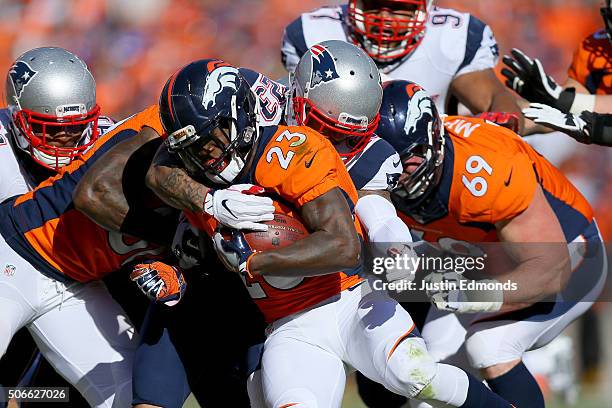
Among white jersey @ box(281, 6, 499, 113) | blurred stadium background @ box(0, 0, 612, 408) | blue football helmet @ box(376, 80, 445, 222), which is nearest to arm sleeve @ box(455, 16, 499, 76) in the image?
white jersey @ box(281, 6, 499, 113)

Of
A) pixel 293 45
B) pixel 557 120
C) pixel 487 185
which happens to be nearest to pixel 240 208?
pixel 487 185

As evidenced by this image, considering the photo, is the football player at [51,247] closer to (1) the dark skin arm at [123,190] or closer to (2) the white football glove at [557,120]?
(1) the dark skin arm at [123,190]

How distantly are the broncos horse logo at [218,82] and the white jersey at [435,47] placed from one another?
168cm

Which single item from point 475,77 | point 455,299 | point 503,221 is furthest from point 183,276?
point 475,77

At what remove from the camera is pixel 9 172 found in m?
4.49

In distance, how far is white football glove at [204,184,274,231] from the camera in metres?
3.55

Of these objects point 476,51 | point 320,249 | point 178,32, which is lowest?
point 178,32

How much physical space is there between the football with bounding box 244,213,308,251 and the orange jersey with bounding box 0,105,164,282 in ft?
2.25

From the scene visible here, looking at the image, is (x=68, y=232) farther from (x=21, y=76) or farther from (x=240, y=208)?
(x=240, y=208)

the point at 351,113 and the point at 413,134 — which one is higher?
the point at 351,113

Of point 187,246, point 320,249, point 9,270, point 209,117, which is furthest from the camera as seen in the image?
point 9,270

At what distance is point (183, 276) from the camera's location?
399 cm

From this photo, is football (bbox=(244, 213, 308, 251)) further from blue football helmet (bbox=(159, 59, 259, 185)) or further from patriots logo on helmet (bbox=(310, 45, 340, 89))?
patriots logo on helmet (bbox=(310, 45, 340, 89))

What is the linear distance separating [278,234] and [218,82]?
552 mm
